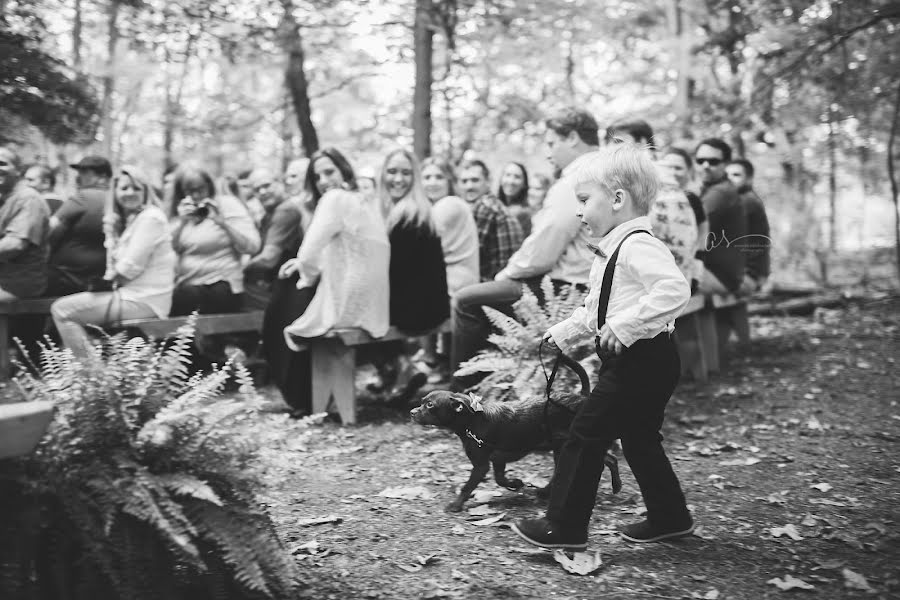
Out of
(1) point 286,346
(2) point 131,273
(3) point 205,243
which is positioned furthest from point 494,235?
(2) point 131,273

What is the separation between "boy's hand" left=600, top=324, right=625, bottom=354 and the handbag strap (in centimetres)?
10

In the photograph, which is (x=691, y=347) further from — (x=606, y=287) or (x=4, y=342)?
(x=4, y=342)

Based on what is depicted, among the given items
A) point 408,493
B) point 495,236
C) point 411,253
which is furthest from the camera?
point 495,236

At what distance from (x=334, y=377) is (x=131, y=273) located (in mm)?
1843

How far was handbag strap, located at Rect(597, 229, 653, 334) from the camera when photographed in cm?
328

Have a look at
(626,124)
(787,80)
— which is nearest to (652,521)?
(626,124)

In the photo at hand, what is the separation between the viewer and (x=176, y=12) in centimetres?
828

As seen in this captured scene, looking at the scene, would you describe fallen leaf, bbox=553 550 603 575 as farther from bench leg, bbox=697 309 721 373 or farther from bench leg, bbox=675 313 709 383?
bench leg, bbox=697 309 721 373

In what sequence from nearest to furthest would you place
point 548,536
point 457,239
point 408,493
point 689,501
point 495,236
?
point 548,536 < point 689,501 < point 408,493 < point 457,239 < point 495,236

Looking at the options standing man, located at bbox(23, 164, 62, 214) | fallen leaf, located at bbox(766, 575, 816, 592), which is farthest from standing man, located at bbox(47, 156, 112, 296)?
fallen leaf, located at bbox(766, 575, 816, 592)

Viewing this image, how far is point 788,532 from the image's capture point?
12.4ft

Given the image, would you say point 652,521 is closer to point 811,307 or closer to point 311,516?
point 311,516

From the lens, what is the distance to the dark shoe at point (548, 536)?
3383mm

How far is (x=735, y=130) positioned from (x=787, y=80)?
2.80ft
